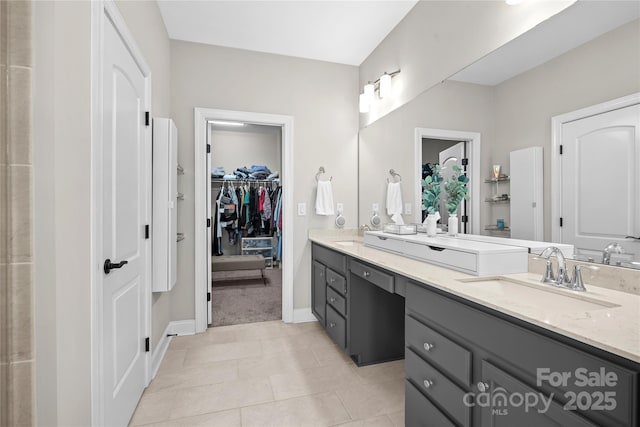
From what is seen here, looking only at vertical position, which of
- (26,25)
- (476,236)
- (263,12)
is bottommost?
(476,236)

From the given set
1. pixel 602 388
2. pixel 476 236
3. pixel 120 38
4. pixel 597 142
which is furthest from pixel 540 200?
pixel 120 38

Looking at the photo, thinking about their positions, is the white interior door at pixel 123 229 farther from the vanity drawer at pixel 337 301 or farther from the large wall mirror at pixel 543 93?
the large wall mirror at pixel 543 93

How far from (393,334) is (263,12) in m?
2.73

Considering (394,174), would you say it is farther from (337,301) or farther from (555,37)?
(555,37)

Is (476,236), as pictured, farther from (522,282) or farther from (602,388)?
(602,388)

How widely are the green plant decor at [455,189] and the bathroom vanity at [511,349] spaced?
0.45m

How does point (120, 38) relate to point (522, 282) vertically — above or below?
above

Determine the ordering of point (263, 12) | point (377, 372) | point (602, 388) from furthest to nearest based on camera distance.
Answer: point (263, 12) < point (377, 372) < point (602, 388)

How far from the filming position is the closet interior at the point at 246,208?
4.79 m

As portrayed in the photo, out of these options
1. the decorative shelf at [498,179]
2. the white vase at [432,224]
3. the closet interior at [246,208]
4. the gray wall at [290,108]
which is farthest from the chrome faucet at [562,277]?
the closet interior at [246,208]

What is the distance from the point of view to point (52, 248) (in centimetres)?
94

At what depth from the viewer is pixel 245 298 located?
3920 millimetres

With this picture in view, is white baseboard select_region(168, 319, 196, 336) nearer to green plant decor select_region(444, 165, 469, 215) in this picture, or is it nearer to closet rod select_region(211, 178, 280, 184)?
green plant decor select_region(444, 165, 469, 215)

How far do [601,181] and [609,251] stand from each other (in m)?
0.27
